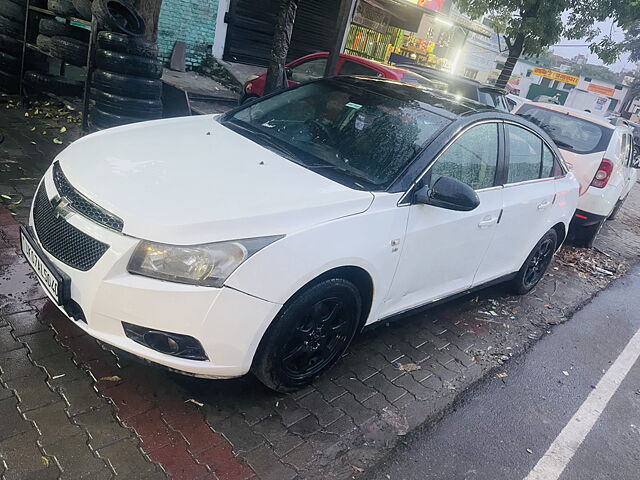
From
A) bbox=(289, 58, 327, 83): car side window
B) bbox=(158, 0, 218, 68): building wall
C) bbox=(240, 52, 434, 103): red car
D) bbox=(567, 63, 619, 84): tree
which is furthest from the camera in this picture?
bbox=(567, 63, 619, 84): tree

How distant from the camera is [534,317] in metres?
5.05

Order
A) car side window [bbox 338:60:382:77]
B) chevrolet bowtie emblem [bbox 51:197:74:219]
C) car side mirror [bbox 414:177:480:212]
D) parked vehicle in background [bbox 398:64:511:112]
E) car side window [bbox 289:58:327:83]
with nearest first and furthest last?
chevrolet bowtie emblem [bbox 51:197:74:219] → car side mirror [bbox 414:177:480:212] → parked vehicle in background [bbox 398:64:511:112] → car side window [bbox 338:60:382:77] → car side window [bbox 289:58:327:83]

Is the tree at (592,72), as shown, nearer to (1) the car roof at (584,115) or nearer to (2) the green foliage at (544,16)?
(2) the green foliage at (544,16)

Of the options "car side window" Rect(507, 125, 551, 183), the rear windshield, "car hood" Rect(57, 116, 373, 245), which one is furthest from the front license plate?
the rear windshield

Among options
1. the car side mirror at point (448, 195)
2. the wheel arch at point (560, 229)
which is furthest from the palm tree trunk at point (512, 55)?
the car side mirror at point (448, 195)

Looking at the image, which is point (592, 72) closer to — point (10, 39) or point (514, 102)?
point (514, 102)

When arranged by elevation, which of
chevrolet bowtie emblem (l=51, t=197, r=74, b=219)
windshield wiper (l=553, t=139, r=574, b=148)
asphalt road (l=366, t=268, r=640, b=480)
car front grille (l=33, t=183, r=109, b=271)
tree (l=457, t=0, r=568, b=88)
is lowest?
asphalt road (l=366, t=268, r=640, b=480)

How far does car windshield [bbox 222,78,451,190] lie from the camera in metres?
3.25

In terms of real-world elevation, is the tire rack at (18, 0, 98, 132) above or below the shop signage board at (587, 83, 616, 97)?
below

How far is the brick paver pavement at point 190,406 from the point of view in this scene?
2.45 m

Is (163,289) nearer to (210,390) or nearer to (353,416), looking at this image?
(210,390)

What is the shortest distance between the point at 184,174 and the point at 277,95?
5.25 ft

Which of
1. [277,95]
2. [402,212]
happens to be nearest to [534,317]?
[402,212]

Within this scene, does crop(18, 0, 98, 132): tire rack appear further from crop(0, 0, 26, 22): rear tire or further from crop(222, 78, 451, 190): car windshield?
crop(222, 78, 451, 190): car windshield
